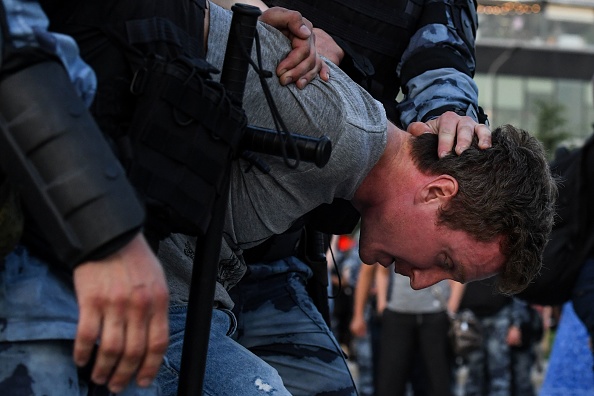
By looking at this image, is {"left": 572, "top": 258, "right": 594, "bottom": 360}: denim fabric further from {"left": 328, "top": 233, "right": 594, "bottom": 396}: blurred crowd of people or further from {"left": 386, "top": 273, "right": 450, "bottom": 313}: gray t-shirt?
{"left": 386, "top": 273, "right": 450, "bottom": 313}: gray t-shirt

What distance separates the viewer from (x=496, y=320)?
331 inches

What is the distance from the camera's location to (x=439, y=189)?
2.62 m

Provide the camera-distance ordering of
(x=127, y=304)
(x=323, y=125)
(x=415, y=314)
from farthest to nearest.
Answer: (x=415, y=314)
(x=323, y=125)
(x=127, y=304)

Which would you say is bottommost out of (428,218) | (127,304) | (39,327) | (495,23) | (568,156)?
(495,23)

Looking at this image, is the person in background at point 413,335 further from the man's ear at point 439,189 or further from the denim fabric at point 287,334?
the man's ear at point 439,189

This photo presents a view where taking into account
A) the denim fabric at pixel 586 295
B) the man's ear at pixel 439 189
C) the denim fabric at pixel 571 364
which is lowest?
the denim fabric at pixel 571 364

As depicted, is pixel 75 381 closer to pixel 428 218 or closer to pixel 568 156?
pixel 428 218

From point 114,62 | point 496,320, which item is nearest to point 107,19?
point 114,62

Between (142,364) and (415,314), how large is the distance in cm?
639

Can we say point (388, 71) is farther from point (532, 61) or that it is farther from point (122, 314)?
point (532, 61)

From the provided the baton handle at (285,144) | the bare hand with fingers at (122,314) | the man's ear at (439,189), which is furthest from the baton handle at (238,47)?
the man's ear at (439,189)

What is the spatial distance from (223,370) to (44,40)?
1.00m

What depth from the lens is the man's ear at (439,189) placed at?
8.49 feet

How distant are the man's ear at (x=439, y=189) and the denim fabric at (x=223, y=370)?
1.97 ft
